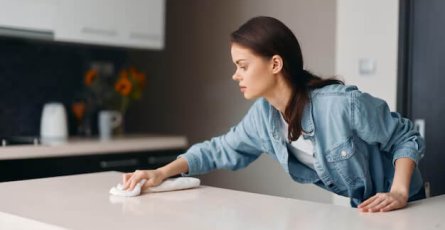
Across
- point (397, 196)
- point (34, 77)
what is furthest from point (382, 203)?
point (34, 77)

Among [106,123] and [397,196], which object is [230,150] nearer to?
[397,196]

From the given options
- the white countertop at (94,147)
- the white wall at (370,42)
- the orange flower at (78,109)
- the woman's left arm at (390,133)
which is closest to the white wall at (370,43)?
the white wall at (370,42)

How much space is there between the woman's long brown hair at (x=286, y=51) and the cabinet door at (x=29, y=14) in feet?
5.34

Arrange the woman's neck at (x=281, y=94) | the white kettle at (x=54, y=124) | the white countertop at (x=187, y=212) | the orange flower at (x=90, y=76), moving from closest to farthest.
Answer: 1. the white countertop at (x=187, y=212)
2. the woman's neck at (x=281, y=94)
3. the white kettle at (x=54, y=124)
4. the orange flower at (x=90, y=76)

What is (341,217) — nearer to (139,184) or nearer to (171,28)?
(139,184)

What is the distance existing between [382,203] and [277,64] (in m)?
0.48

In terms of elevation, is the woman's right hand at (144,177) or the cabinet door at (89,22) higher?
the cabinet door at (89,22)

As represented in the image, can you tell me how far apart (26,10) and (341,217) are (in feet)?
7.12

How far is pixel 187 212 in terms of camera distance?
4.74 ft

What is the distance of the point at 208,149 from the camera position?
196cm

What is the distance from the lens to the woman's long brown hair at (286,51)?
1.69 m

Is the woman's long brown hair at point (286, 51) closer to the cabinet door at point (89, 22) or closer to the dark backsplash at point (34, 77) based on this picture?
the cabinet door at point (89, 22)

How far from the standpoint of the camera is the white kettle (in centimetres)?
330

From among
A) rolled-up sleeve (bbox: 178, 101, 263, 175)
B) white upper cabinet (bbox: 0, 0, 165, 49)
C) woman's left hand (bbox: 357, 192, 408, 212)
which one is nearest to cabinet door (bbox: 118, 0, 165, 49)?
white upper cabinet (bbox: 0, 0, 165, 49)
